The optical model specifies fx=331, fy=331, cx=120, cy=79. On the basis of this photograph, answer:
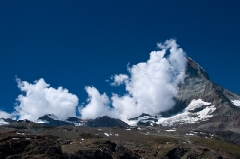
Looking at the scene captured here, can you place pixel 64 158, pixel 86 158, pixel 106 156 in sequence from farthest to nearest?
pixel 106 156 < pixel 86 158 < pixel 64 158

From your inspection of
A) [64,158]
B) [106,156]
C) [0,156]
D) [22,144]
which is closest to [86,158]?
[106,156]

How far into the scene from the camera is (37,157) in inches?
4301

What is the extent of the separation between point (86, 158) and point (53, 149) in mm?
47441

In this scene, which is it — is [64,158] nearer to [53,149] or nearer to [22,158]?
[53,149]

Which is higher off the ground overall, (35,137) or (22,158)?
(35,137)

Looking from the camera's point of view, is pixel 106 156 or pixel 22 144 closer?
pixel 22 144

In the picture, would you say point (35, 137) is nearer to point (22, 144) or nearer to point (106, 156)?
Answer: point (22, 144)

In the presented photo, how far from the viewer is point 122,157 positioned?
19850 cm

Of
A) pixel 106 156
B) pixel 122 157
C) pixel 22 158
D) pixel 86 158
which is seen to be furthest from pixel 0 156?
pixel 122 157

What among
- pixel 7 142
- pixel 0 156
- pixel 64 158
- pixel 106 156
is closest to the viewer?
pixel 0 156

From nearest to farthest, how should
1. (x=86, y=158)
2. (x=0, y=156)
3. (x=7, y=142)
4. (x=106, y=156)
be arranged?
(x=0, y=156) < (x=7, y=142) < (x=86, y=158) < (x=106, y=156)

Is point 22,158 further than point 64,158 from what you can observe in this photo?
No

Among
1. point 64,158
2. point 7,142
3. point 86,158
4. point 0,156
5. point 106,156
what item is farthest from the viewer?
point 106,156

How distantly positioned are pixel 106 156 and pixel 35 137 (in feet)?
207
